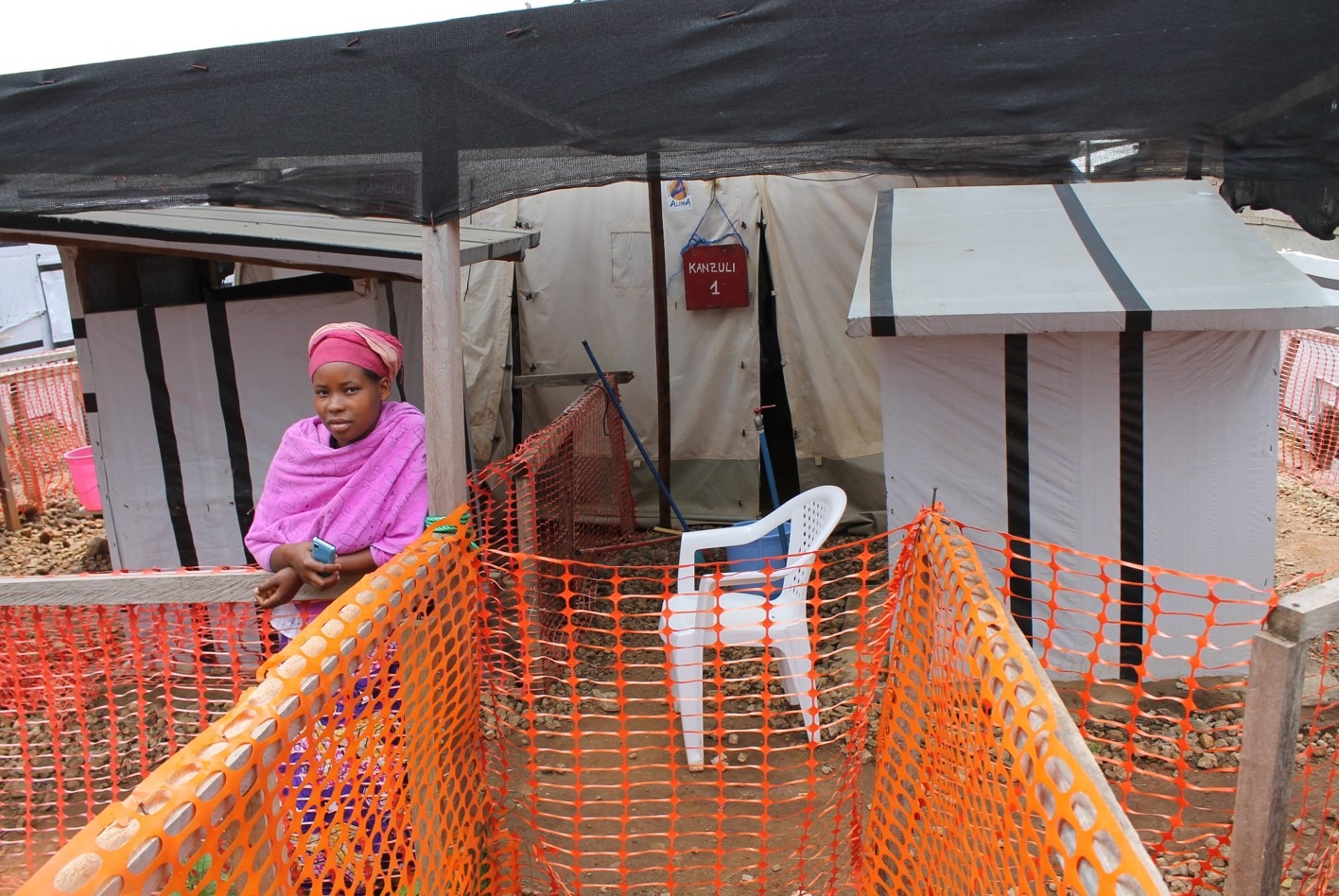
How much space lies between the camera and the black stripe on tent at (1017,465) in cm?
422

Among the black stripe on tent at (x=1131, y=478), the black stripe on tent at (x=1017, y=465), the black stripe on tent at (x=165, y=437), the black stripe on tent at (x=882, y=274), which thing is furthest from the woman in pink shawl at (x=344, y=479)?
the black stripe on tent at (x=1131, y=478)

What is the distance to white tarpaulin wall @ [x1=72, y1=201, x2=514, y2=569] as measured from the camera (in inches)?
199

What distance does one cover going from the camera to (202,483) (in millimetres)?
5340

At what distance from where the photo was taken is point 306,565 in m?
2.58

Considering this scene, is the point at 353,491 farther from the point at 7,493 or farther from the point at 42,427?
the point at 42,427

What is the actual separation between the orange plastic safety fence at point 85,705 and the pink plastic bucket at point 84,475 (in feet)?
10.1

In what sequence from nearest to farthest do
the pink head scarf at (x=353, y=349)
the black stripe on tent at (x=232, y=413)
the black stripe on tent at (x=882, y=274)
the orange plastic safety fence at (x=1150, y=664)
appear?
the pink head scarf at (x=353, y=349), the orange plastic safety fence at (x=1150, y=664), the black stripe on tent at (x=882, y=274), the black stripe on tent at (x=232, y=413)

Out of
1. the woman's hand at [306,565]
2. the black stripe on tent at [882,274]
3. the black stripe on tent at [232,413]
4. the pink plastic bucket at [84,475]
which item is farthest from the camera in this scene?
the pink plastic bucket at [84,475]

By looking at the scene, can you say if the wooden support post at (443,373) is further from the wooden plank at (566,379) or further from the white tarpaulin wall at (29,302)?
the white tarpaulin wall at (29,302)

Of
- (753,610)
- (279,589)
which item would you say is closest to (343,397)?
(279,589)

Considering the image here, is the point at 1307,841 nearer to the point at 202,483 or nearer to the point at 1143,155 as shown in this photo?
the point at 1143,155

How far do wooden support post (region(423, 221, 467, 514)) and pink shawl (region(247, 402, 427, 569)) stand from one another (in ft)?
0.28

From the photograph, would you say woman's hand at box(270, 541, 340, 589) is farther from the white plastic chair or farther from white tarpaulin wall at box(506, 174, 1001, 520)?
white tarpaulin wall at box(506, 174, 1001, 520)

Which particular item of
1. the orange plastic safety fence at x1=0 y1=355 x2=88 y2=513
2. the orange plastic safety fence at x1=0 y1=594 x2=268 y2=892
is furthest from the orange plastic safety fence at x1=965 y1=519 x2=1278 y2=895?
the orange plastic safety fence at x1=0 y1=355 x2=88 y2=513
